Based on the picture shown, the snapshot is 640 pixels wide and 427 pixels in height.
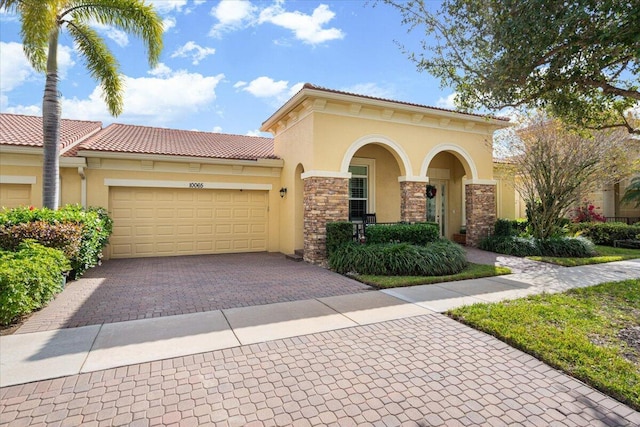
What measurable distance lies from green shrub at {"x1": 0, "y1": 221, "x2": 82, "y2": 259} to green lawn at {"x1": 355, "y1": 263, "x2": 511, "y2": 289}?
6347 millimetres

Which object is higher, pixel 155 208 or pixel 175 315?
pixel 155 208

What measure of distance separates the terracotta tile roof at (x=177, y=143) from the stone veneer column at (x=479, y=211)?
26.0 feet

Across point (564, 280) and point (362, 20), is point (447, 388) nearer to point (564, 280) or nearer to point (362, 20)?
point (564, 280)

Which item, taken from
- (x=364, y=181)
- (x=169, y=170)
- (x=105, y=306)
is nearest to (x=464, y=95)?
(x=364, y=181)

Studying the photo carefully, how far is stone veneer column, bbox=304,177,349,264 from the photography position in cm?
1033

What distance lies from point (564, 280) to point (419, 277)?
134 inches

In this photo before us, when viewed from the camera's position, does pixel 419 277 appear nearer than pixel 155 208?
Yes

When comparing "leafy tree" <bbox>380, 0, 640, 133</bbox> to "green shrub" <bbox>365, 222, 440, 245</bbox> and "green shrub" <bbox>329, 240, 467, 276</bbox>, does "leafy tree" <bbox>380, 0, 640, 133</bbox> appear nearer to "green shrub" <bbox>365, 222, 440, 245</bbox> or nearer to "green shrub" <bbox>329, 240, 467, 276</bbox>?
"green shrub" <bbox>329, 240, 467, 276</bbox>

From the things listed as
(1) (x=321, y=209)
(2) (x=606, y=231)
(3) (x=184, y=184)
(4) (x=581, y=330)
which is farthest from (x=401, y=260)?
(2) (x=606, y=231)

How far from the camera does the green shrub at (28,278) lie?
15.2ft

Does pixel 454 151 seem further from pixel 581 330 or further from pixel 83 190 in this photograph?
pixel 83 190

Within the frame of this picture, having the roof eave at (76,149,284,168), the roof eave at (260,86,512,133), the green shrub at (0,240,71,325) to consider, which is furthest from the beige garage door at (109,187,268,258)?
the green shrub at (0,240,71,325)

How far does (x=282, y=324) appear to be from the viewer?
16.2ft

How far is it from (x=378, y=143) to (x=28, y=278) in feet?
31.3
